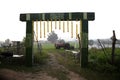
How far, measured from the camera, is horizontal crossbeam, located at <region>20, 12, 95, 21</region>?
12.0 m

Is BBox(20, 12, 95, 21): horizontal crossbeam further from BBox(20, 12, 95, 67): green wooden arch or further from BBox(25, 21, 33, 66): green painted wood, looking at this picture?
BBox(25, 21, 33, 66): green painted wood

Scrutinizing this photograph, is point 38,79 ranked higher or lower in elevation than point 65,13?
lower

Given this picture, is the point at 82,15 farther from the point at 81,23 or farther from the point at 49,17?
the point at 49,17

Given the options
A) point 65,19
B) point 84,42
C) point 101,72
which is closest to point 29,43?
point 65,19

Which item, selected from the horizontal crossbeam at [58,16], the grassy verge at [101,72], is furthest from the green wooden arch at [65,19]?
the grassy verge at [101,72]

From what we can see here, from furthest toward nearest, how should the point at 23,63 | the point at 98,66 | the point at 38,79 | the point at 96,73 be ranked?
the point at 23,63 < the point at 98,66 < the point at 96,73 < the point at 38,79

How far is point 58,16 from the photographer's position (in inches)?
480

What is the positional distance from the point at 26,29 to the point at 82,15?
3.85 m

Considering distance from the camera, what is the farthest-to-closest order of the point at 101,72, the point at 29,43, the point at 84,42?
the point at 29,43
the point at 84,42
the point at 101,72

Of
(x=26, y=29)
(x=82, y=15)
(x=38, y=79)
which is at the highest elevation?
(x=82, y=15)

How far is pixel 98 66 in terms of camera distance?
36.7 ft

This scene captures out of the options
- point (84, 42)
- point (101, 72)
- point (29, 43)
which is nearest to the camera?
point (101, 72)

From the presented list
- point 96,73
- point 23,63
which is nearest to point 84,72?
point 96,73

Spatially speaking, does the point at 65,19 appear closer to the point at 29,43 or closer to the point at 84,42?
the point at 84,42
